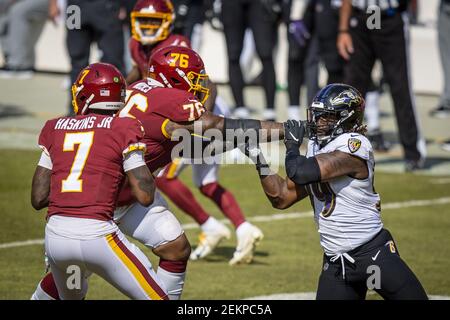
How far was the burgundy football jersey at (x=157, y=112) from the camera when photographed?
635 cm

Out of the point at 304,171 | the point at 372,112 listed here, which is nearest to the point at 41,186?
the point at 304,171

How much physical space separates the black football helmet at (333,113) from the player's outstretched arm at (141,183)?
948 mm

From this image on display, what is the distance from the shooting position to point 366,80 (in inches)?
469

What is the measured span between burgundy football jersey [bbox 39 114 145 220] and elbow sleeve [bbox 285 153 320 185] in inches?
31.9

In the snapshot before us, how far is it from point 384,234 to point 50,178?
6.10 feet

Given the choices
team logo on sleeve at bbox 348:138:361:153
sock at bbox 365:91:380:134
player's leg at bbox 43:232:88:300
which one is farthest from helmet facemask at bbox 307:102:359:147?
sock at bbox 365:91:380:134

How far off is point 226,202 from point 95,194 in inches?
131

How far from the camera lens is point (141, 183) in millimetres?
5766

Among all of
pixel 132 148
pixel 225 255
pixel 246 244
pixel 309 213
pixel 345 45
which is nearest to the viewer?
pixel 132 148

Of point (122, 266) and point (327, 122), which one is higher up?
point (327, 122)

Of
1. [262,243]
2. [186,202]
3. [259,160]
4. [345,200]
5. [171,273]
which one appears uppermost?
[259,160]

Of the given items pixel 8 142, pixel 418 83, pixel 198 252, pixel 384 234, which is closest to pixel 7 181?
pixel 8 142

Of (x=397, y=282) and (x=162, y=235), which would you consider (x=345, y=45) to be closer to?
(x=162, y=235)
